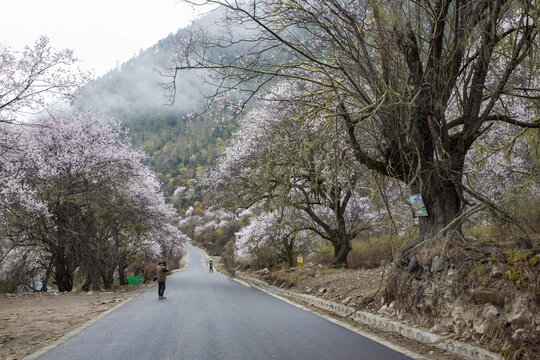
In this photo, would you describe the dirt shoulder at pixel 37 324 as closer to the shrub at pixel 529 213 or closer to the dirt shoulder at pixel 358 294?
the dirt shoulder at pixel 358 294

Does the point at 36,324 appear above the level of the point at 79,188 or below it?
below

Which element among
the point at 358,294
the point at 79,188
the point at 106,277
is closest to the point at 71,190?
the point at 79,188

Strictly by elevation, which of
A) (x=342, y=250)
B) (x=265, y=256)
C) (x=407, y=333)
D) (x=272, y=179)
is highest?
(x=272, y=179)

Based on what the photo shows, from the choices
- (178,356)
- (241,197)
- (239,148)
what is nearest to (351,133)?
(178,356)

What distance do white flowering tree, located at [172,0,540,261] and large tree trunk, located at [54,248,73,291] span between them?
54.1 ft

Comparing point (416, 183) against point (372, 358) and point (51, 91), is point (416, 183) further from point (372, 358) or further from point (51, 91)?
point (51, 91)

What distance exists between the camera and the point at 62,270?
2084cm

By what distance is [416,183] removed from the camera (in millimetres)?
8328

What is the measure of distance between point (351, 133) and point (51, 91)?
7.62 metres

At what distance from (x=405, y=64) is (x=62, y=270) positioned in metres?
19.6

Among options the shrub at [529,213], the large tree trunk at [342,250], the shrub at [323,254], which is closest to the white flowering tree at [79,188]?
the large tree trunk at [342,250]

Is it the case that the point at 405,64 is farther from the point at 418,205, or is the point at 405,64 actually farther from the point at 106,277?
the point at 106,277

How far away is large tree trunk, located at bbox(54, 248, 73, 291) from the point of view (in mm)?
20547

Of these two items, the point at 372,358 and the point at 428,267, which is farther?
the point at 428,267
